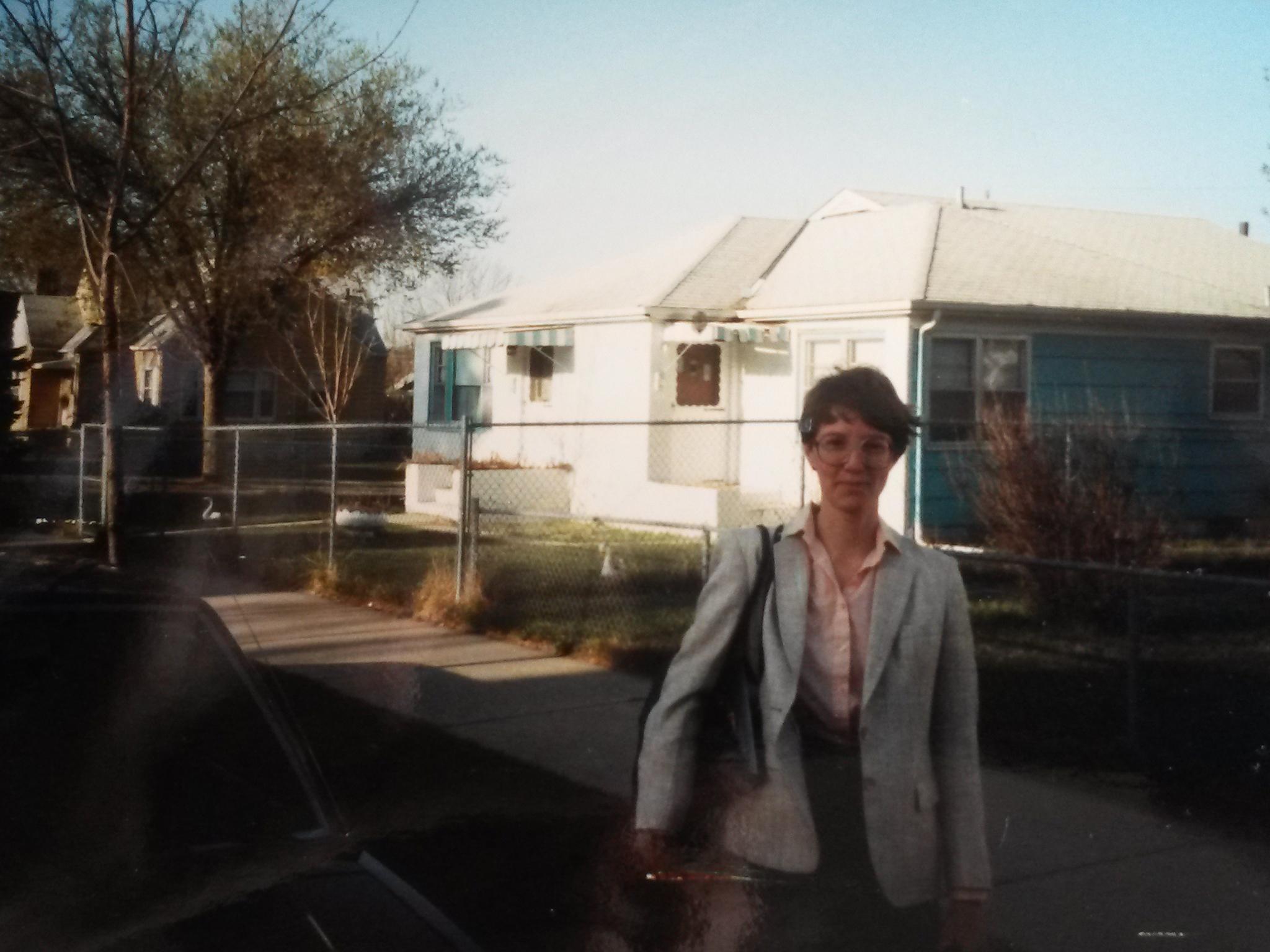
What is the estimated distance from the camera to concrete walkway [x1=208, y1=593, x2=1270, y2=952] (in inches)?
161

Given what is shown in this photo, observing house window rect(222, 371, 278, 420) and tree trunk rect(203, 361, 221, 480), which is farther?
house window rect(222, 371, 278, 420)

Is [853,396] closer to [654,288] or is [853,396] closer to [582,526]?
[654,288]

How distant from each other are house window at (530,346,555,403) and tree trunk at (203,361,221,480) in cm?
249

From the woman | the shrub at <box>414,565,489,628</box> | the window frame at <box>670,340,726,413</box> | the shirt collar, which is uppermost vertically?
the window frame at <box>670,340,726,413</box>

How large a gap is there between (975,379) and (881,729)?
589 centimetres

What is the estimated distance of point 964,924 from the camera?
103 inches

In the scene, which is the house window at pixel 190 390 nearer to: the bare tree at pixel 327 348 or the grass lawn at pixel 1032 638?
the bare tree at pixel 327 348

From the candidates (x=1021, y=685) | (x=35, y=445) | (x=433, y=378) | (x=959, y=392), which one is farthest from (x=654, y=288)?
(x=35, y=445)

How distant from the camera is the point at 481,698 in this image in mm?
7129

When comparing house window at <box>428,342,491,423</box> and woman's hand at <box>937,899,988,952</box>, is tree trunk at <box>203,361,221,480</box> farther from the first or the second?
woman's hand at <box>937,899,988,952</box>

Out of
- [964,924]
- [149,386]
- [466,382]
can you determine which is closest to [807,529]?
[964,924]

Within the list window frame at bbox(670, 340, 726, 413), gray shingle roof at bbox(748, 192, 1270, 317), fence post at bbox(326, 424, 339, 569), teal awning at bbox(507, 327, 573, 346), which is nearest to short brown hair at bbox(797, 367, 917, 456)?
gray shingle roof at bbox(748, 192, 1270, 317)

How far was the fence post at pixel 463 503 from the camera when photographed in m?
9.52

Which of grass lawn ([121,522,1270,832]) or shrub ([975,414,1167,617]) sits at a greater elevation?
shrub ([975,414,1167,617])
